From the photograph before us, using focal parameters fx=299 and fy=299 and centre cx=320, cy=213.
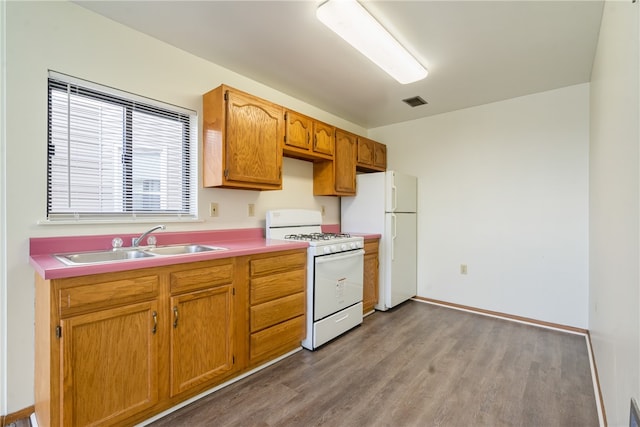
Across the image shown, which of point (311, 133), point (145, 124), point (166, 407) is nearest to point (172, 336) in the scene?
point (166, 407)

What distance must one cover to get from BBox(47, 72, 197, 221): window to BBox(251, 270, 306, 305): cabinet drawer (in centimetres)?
82

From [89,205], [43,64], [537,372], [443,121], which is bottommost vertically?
[537,372]

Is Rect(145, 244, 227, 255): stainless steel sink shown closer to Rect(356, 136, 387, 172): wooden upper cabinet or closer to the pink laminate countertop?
the pink laminate countertop

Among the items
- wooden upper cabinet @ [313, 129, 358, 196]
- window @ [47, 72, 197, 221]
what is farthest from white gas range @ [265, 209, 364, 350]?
window @ [47, 72, 197, 221]

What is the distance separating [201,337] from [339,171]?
224 centimetres

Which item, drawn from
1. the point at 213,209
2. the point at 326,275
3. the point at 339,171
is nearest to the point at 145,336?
the point at 213,209

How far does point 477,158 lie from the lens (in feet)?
11.5

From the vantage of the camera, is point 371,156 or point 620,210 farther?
point 371,156

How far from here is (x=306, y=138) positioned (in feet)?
9.85

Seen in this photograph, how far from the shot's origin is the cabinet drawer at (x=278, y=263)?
2154 mm

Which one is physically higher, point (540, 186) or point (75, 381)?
point (540, 186)

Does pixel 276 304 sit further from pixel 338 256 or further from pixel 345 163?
pixel 345 163

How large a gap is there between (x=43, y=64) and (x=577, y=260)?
449 cm

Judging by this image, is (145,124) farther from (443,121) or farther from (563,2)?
(443,121)
